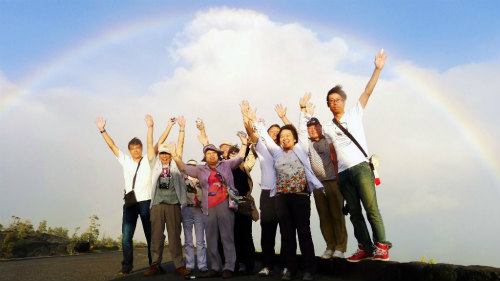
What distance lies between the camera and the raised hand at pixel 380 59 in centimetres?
611

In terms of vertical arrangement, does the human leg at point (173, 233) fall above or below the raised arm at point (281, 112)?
below

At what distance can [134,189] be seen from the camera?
7746 millimetres

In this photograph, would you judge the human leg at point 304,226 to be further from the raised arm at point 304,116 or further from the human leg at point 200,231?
the human leg at point 200,231

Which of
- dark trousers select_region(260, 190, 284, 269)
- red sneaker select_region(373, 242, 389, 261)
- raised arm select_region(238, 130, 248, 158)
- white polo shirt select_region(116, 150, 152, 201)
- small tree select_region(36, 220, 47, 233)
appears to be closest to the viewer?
red sneaker select_region(373, 242, 389, 261)

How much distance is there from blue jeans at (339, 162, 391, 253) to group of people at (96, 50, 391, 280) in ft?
0.04

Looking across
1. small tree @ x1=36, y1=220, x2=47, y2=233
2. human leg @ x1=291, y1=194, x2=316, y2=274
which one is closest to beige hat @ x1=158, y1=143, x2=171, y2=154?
human leg @ x1=291, y1=194, x2=316, y2=274

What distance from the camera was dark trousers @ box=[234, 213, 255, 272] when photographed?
7273 mm

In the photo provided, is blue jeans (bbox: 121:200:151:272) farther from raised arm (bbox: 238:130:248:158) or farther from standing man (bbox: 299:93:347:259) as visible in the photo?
standing man (bbox: 299:93:347:259)

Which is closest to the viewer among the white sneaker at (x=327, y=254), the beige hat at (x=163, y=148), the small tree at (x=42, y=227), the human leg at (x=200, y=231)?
the white sneaker at (x=327, y=254)

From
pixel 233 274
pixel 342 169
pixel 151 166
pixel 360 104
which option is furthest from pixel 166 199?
pixel 360 104

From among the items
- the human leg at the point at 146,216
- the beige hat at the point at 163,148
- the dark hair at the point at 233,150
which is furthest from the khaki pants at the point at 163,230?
the dark hair at the point at 233,150

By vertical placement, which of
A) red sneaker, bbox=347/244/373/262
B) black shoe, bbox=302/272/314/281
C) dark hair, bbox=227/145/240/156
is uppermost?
dark hair, bbox=227/145/240/156

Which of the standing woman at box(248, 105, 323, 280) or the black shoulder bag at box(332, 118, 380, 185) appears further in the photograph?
the standing woman at box(248, 105, 323, 280)

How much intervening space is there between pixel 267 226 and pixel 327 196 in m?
1.04
